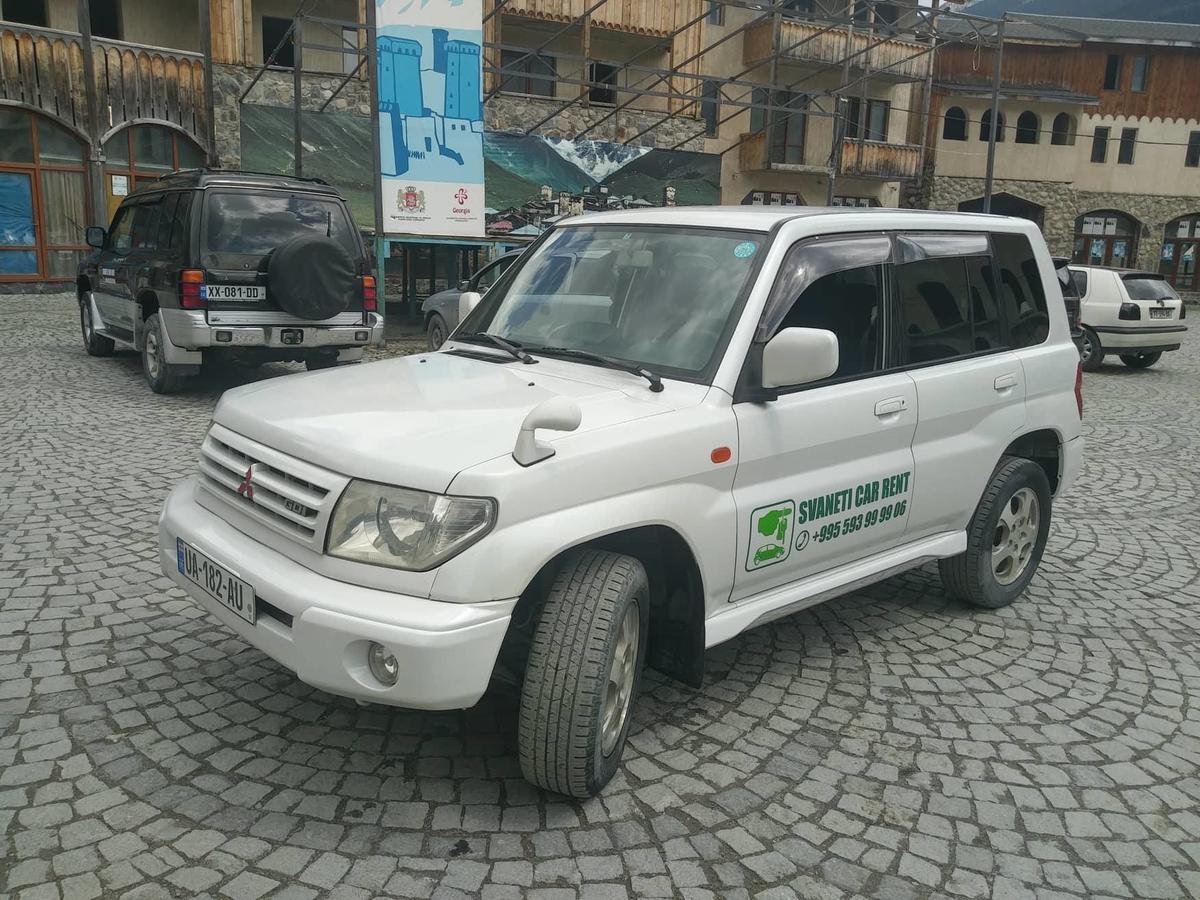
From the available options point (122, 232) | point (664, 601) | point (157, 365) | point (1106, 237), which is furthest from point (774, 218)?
point (1106, 237)

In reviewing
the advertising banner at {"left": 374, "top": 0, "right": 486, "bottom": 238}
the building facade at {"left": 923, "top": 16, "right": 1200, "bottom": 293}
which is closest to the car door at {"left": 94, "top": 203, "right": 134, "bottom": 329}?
the advertising banner at {"left": 374, "top": 0, "right": 486, "bottom": 238}

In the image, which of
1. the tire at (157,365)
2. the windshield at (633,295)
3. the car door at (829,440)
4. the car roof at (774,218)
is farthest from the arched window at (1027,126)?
the windshield at (633,295)

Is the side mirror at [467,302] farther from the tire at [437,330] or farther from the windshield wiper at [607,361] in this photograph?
the tire at [437,330]

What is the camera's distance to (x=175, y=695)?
3762 mm

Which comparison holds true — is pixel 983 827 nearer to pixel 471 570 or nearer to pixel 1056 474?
pixel 471 570

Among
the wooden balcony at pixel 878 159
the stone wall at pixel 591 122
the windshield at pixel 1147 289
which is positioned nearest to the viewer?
the windshield at pixel 1147 289

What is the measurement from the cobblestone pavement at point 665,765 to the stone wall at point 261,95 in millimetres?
19867

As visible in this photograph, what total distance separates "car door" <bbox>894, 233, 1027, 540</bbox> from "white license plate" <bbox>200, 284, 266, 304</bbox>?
662 centimetres

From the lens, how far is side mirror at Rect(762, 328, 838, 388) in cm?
330

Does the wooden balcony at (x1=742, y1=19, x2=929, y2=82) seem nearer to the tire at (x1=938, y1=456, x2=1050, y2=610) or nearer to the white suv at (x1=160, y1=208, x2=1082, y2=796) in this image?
the tire at (x1=938, y1=456, x2=1050, y2=610)

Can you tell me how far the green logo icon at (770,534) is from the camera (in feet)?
11.5

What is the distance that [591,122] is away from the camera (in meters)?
27.0

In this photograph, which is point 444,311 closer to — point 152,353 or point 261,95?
point 152,353

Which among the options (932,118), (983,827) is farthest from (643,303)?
(932,118)
